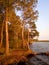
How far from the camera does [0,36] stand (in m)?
52.8

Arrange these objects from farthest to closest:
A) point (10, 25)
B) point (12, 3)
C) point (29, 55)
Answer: point (10, 25), point (29, 55), point (12, 3)

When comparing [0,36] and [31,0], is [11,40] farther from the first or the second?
[31,0]

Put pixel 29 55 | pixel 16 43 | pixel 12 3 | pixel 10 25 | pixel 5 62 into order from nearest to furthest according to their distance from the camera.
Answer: pixel 5 62 < pixel 12 3 < pixel 29 55 < pixel 16 43 < pixel 10 25

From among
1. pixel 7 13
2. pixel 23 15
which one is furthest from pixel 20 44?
pixel 7 13

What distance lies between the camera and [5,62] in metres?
23.9

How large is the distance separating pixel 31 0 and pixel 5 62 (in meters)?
21.7

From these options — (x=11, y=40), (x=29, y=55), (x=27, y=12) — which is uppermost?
(x=27, y=12)

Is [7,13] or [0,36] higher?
[7,13]

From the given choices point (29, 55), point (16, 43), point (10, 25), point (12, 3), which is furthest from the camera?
point (10, 25)

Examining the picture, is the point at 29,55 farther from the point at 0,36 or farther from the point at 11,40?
the point at 0,36

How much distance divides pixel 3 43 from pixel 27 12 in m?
11.2

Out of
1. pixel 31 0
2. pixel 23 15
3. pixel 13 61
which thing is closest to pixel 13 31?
pixel 23 15

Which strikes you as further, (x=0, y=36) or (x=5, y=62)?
(x=0, y=36)

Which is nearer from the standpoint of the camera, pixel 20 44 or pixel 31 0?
pixel 31 0
